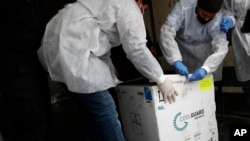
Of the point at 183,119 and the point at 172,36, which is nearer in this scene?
the point at 183,119

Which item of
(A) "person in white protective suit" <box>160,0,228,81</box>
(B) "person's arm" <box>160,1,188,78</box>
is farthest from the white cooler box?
(B) "person's arm" <box>160,1,188,78</box>

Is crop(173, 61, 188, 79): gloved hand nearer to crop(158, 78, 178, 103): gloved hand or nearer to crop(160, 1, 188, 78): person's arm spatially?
crop(160, 1, 188, 78): person's arm

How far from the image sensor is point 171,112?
1.45m

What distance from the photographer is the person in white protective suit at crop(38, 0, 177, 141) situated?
1.27 m

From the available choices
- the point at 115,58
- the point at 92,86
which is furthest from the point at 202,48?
the point at 92,86

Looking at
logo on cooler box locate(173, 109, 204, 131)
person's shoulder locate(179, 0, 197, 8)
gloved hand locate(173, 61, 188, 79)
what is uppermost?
person's shoulder locate(179, 0, 197, 8)

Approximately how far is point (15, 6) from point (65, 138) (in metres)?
1.11

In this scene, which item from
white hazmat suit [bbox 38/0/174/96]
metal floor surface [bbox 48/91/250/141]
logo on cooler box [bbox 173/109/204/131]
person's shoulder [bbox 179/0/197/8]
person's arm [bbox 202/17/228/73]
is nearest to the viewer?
white hazmat suit [bbox 38/0/174/96]

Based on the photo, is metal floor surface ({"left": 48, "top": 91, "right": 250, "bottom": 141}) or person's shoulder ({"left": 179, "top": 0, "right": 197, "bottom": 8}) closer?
person's shoulder ({"left": 179, "top": 0, "right": 197, "bottom": 8})

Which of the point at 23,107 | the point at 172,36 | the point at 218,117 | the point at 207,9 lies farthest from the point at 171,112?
the point at 218,117

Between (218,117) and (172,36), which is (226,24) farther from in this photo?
(218,117)

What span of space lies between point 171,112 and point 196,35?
0.56 m

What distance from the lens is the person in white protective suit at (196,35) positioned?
1.59m

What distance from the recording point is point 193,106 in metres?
1.53
